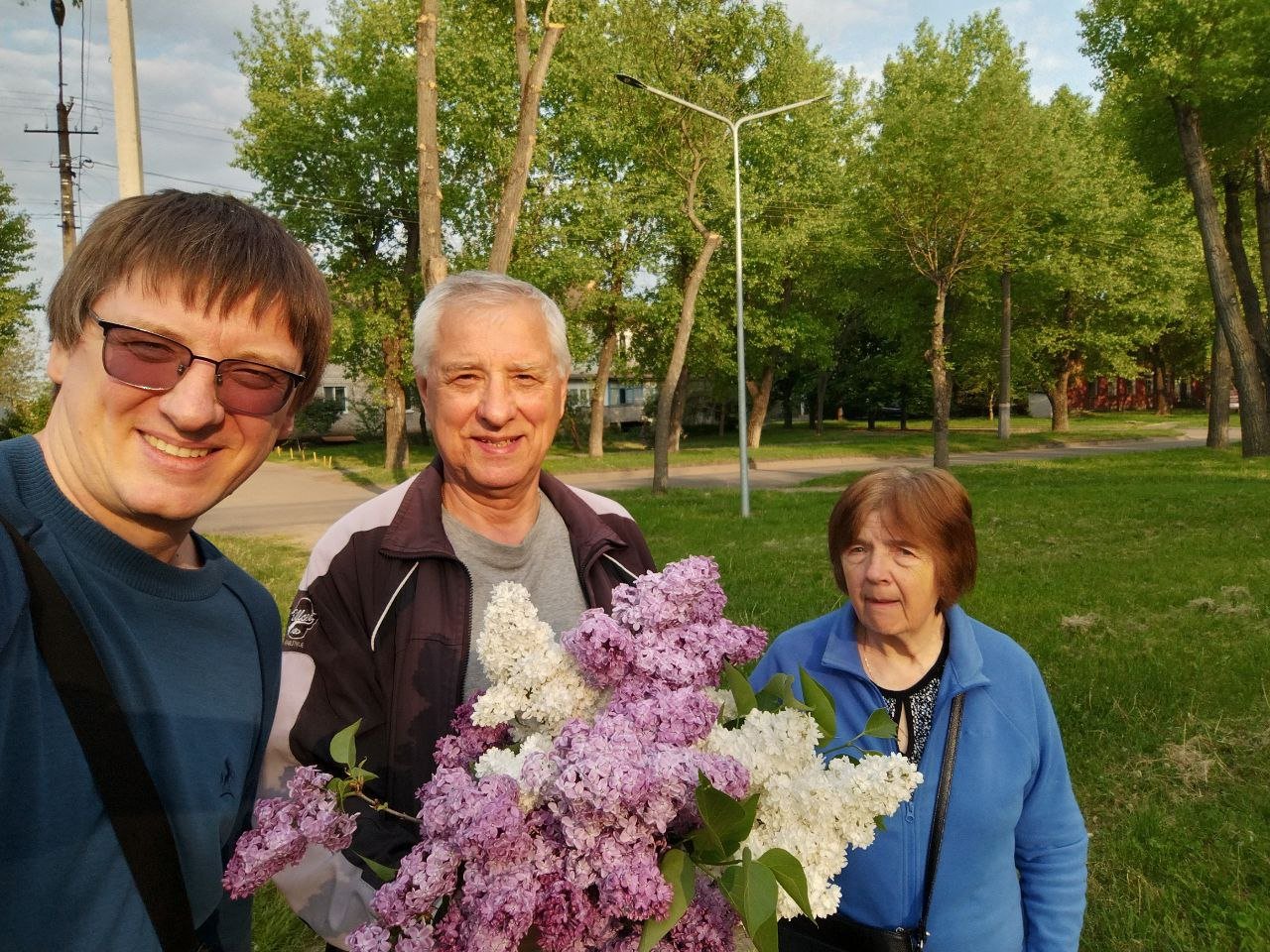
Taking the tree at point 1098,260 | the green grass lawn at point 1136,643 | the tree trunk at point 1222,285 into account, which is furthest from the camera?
the tree at point 1098,260

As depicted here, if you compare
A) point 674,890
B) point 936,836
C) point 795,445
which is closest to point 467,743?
point 674,890

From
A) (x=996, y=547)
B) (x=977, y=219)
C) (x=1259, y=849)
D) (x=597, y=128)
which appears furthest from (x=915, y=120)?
(x=1259, y=849)

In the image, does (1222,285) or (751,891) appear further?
(1222,285)

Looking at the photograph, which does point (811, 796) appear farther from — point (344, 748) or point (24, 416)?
point (24, 416)

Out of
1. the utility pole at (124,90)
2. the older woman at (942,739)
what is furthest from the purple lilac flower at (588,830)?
the utility pole at (124,90)

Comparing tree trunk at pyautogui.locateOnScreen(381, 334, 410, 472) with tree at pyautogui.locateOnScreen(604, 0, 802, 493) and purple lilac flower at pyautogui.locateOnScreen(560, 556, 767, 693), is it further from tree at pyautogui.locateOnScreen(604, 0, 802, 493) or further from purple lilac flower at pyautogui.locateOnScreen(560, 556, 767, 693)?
purple lilac flower at pyautogui.locateOnScreen(560, 556, 767, 693)

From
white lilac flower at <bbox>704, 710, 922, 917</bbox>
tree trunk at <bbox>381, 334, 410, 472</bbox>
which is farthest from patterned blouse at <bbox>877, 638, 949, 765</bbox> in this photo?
tree trunk at <bbox>381, 334, 410, 472</bbox>

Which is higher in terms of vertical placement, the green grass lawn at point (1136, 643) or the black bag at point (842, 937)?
the black bag at point (842, 937)

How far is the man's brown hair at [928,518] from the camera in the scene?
2502 mm

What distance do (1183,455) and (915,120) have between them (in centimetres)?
1151

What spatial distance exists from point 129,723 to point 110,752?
0.23ft

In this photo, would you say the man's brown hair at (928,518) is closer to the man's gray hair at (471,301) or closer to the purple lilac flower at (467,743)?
the man's gray hair at (471,301)

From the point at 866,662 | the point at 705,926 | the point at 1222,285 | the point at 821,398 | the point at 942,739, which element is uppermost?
the point at 1222,285

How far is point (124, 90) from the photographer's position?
6.68m
